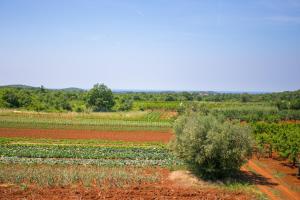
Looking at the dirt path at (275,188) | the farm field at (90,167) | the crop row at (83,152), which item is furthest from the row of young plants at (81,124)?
the dirt path at (275,188)

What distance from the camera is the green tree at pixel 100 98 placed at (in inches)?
3371

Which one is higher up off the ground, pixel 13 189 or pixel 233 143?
pixel 233 143

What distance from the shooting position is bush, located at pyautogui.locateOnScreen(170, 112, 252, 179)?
2267cm

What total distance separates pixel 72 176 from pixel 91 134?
2443cm

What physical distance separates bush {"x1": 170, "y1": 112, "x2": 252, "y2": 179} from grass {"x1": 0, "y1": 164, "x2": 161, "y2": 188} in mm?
3089

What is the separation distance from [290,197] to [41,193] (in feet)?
48.7

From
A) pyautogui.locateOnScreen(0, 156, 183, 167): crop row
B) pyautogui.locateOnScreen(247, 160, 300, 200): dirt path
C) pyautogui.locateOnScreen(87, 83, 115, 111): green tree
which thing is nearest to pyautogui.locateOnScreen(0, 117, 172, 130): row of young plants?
pyautogui.locateOnScreen(0, 156, 183, 167): crop row

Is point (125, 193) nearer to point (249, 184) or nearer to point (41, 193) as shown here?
point (41, 193)

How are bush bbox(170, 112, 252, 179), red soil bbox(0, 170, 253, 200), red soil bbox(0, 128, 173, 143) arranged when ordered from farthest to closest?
red soil bbox(0, 128, 173, 143), bush bbox(170, 112, 252, 179), red soil bbox(0, 170, 253, 200)

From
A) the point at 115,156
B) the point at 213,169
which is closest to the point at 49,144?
the point at 115,156

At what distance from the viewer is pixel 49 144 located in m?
37.5

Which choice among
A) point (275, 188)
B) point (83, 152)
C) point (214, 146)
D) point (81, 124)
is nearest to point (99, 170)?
point (83, 152)

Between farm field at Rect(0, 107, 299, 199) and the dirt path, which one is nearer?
farm field at Rect(0, 107, 299, 199)

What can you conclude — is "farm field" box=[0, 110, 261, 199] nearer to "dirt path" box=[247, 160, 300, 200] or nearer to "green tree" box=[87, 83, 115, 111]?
"dirt path" box=[247, 160, 300, 200]
